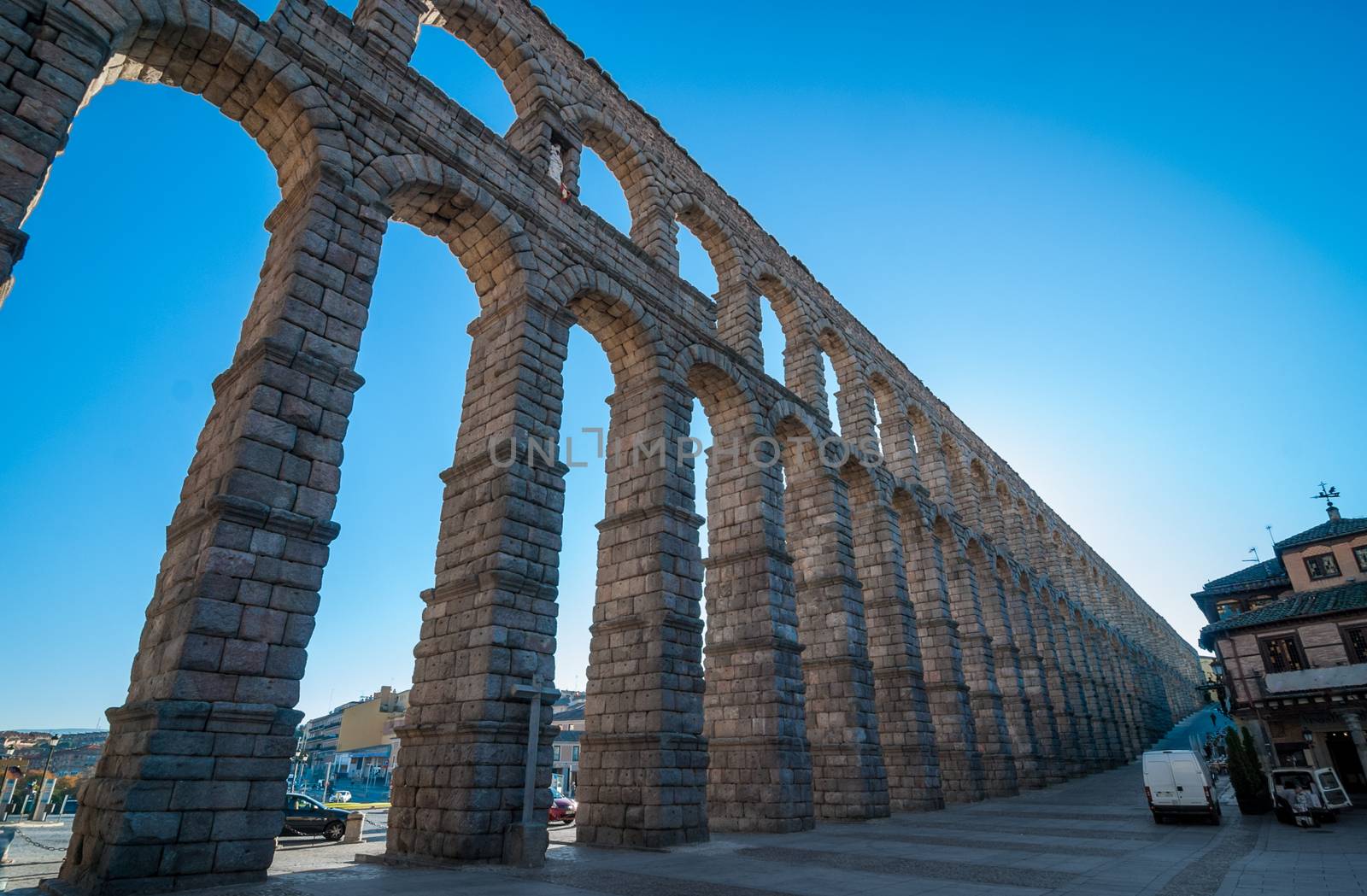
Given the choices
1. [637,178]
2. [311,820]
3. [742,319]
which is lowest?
[311,820]

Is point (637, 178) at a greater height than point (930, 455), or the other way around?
point (637, 178)

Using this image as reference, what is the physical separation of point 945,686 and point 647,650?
14403mm

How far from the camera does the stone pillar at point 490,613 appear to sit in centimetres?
936

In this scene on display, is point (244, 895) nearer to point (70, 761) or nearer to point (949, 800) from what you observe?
point (949, 800)

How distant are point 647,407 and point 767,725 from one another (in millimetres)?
6974

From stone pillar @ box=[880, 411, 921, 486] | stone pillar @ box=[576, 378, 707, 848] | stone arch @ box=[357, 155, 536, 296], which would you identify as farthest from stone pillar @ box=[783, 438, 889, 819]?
stone arch @ box=[357, 155, 536, 296]

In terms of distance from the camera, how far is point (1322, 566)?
28281mm

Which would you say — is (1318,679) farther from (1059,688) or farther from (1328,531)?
(1059,688)

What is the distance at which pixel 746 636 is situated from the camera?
15414 mm

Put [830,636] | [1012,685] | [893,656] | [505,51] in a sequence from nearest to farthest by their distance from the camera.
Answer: [505,51] → [830,636] → [893,656] → [1012,685]

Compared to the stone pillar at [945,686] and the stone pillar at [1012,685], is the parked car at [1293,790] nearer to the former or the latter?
the stone pillar at [945,686]

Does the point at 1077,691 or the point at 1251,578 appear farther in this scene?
the point at 1251,578

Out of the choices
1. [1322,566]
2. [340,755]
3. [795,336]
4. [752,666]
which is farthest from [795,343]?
[340,755]

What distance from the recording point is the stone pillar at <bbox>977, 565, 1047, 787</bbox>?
27656 mm
